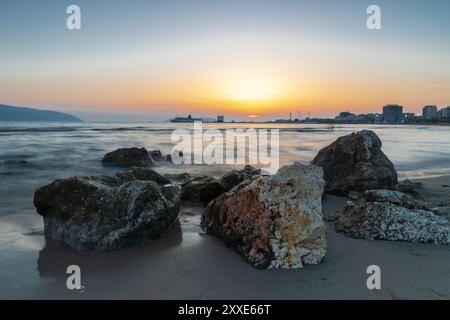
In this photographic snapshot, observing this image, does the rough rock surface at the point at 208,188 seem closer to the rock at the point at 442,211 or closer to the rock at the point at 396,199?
the rock at the point at 396,199

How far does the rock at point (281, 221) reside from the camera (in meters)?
4.11

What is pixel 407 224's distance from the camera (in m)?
5.00

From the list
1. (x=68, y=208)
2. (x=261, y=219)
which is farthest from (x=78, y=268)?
(x=261, y=219)

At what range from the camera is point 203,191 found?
7434 mm

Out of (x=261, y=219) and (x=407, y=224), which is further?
(x=407, y=224)

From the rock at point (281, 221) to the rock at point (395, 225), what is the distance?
3.67 feet

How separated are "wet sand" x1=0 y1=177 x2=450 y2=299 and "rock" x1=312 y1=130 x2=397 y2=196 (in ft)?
10.8

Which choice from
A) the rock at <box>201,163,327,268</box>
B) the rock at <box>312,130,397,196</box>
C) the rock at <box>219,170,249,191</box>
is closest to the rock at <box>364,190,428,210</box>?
the rock at <box>312,130,397,196</box>

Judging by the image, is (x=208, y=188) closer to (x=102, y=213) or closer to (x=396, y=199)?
(x=102, y=213)

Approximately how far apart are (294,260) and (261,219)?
59 centimetres

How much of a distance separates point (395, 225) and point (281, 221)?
1907 millimetres

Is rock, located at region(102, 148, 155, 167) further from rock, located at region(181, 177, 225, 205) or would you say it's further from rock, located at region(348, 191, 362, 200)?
rock, located at region(348, 191, 362, 200)

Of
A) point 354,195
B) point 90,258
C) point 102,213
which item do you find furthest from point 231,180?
point 90,258
